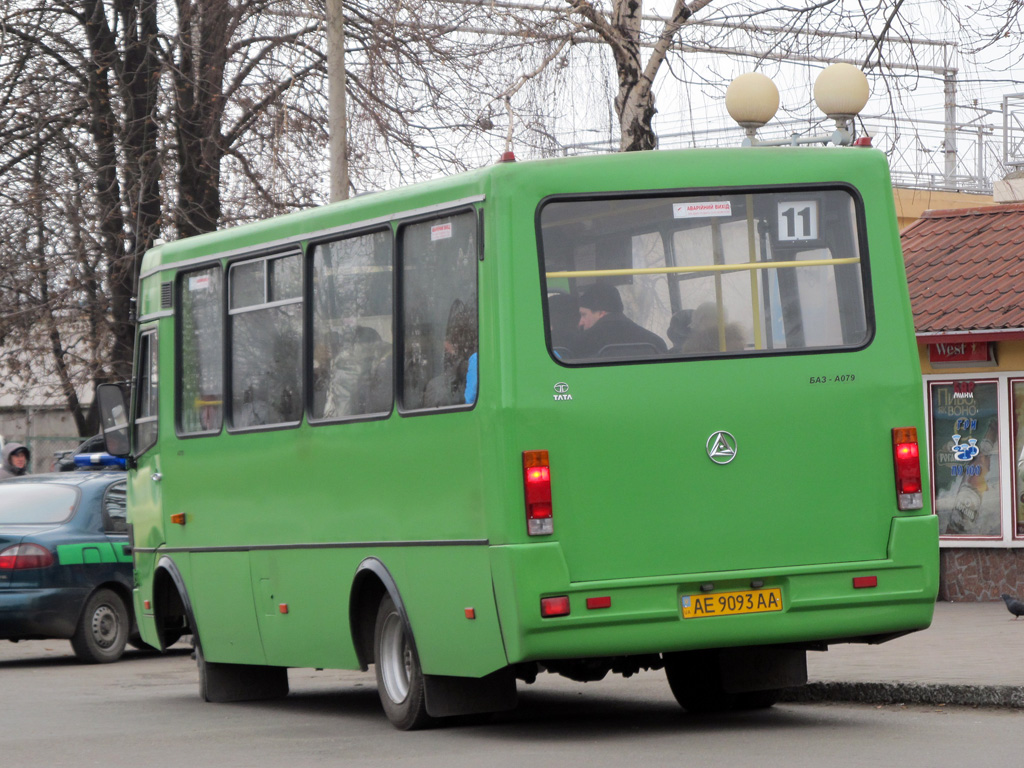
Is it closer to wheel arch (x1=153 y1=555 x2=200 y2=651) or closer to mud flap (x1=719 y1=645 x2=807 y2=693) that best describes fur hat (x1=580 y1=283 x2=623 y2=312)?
mud flap (x1=719 y1=645 x2=807 y2=693)

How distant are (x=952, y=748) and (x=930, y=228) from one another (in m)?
12.0

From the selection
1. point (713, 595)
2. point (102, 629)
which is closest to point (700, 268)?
point (713, 595)

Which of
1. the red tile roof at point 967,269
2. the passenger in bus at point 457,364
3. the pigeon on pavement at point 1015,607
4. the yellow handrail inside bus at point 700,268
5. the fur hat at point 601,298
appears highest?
the red tile roof at point 967,269

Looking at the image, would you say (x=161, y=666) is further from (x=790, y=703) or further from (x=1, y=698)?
(x=790, y=703)

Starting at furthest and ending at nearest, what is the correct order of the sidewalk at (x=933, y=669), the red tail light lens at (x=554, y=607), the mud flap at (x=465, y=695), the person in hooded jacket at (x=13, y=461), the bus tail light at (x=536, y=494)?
the person in hooded jacket at (x=13, y=461) < the sidewalk at (x=933, y=669) < the mud flap at (x=465, y=695) < the bus tail light at (x=536, y=494) < the red tail light lens at (x=554, y=607)

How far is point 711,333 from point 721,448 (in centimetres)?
59

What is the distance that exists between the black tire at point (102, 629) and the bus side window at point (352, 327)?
6.52 meters

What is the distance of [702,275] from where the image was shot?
30.7ft

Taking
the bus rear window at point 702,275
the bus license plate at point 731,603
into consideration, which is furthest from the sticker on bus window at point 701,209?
the bus license plate at point 731,603

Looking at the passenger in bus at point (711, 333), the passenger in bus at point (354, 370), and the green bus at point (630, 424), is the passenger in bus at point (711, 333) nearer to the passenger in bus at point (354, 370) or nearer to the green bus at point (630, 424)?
the green bus at point (630, 424)

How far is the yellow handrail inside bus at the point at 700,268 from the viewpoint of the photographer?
30.3 feet

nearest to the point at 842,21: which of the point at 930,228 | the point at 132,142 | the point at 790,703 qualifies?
the point at 930,228

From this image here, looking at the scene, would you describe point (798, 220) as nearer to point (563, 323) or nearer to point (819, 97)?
point (563, 323)

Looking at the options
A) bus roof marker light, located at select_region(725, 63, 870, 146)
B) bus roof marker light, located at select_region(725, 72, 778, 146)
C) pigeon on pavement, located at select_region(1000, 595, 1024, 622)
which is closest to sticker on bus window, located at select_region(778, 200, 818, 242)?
bus roof marker light, located at select_region(725, 63, 870, 146)
